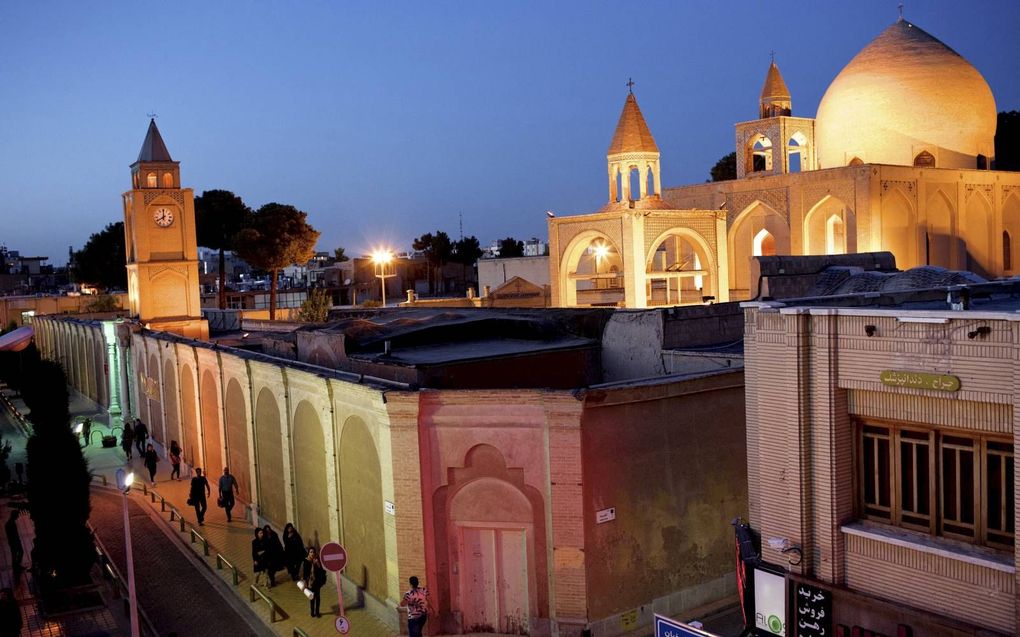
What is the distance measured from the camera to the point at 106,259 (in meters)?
74.4

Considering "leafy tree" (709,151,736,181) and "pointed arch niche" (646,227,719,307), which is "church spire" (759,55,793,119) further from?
"leafy tree" (709,151,736,181)

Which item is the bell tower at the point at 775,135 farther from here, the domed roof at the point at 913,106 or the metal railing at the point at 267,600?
the metal railing at the point at 267,600

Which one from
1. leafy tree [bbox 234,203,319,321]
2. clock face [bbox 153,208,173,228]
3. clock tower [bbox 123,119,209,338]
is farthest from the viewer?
leafy tree [bbox 234,203,319,321]

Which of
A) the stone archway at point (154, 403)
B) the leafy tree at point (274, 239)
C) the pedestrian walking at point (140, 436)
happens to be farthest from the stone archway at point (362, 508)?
the leafy tree at point (274, 239)

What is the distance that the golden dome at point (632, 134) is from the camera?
38406 millimetres

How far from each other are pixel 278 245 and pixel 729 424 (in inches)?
1715

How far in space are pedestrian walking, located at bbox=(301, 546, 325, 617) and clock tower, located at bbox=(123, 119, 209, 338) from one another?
21.0m

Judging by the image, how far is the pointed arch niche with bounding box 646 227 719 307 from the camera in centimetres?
3716

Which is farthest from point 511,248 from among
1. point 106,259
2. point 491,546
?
point 491,546

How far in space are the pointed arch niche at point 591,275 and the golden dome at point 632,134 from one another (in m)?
3.74

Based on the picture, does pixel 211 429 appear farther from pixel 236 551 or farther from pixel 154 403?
→ pixel 154 403

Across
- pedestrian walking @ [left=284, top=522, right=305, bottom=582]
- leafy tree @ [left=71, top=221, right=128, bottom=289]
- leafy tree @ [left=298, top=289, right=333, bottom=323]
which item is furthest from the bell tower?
leafy tree @ [left=71, top=221, right=128, bottom=289]

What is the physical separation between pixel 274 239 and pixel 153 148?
19645mm

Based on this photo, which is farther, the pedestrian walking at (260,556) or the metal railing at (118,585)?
the pedestrian walking at (260,556)
